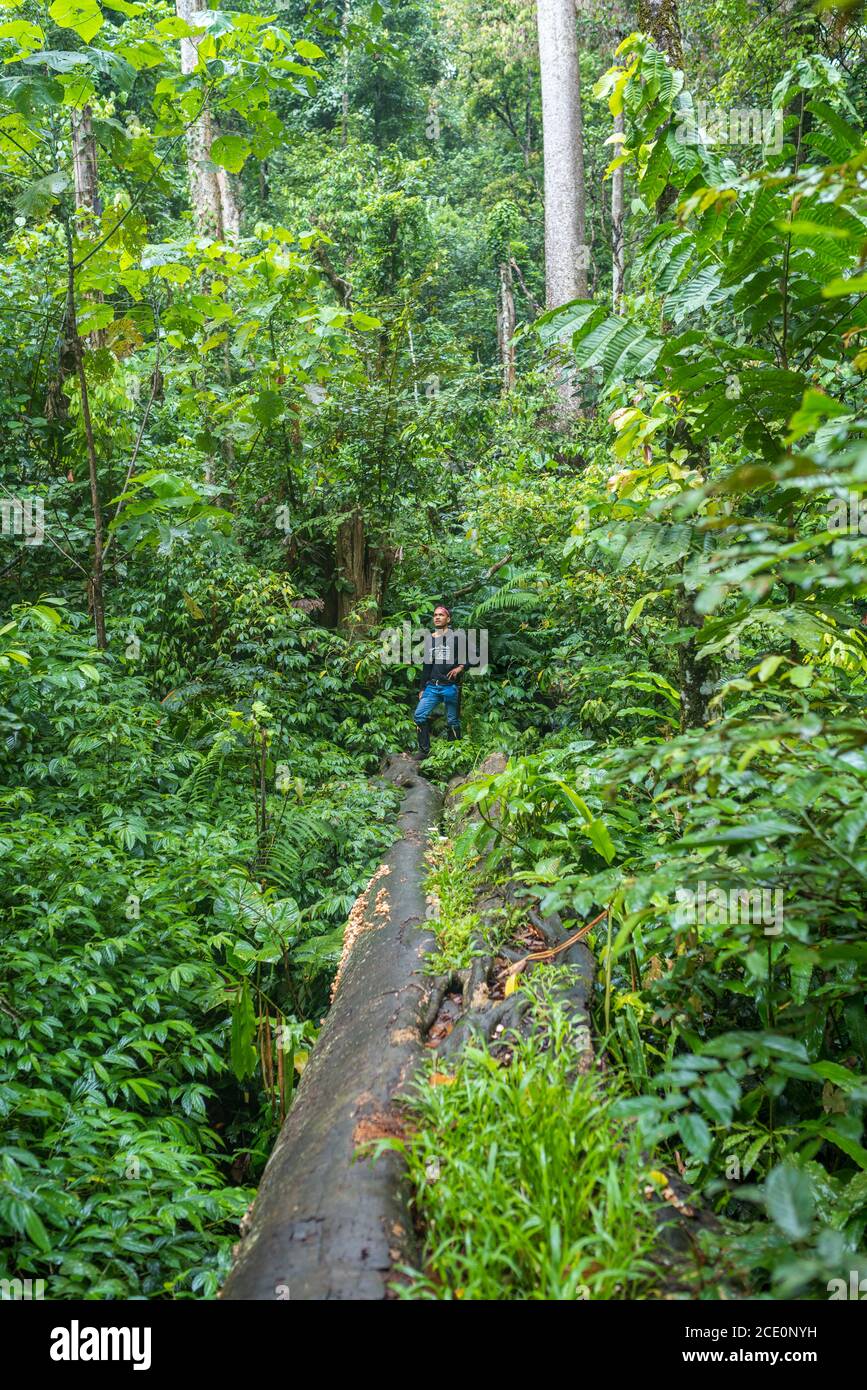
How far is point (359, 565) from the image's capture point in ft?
31.8

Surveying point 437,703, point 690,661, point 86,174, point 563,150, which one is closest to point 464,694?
point 437,703

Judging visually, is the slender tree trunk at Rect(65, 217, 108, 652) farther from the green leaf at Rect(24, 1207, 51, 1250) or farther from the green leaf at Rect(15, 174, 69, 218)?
the green leaf at Rect(24, 1207, 51, 1250)

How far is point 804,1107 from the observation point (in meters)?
2.91

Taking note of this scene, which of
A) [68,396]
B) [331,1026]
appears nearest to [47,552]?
[68,396]

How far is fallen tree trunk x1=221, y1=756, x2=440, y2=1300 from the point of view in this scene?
2.20m

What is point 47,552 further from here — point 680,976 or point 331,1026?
point 680,976

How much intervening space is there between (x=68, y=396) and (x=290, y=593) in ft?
9.25

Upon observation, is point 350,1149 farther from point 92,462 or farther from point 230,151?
point 230,151

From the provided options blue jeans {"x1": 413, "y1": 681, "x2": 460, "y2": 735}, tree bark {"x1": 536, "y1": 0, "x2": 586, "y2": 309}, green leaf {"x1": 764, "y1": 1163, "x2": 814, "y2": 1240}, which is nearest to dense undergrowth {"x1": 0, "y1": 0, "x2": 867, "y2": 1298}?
green leaf {"x1": 764, "y1": 1163, "x2": 814, "y2": 1240}

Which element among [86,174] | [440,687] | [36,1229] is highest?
[86,174]

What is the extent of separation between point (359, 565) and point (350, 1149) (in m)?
7.65

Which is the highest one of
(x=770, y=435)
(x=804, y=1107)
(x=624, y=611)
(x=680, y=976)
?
(x=624, y=611)

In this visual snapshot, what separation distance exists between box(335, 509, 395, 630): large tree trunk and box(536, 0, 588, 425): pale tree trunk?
6.20 m

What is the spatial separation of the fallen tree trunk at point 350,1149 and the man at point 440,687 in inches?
149
